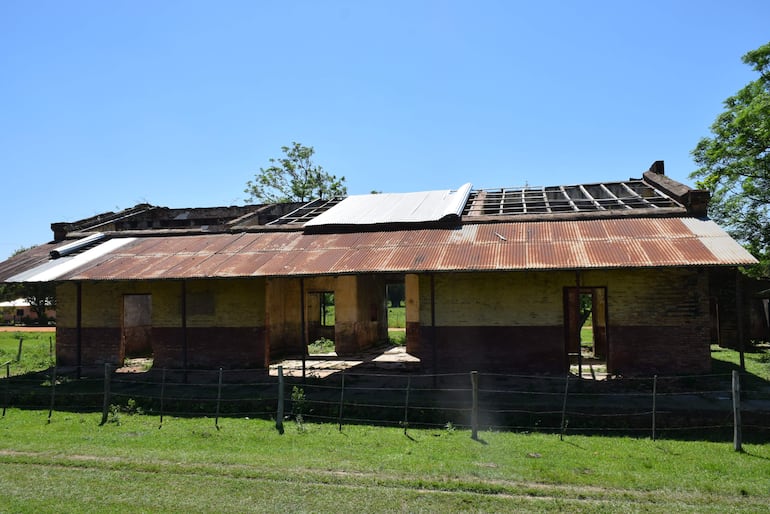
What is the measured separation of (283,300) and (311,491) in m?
13.2

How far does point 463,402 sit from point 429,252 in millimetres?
3794

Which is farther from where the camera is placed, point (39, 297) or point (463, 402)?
point (39, 297)

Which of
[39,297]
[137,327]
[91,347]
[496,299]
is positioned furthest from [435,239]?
[39,297]

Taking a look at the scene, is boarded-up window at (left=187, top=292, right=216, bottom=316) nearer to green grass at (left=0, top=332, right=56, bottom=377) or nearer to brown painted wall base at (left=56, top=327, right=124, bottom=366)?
brown painted wall base at (left=56, top=327, right=124, bottom=366)

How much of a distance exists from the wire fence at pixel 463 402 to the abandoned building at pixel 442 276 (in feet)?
2.71

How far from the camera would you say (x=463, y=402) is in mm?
11172

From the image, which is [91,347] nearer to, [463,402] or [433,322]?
[433,322]

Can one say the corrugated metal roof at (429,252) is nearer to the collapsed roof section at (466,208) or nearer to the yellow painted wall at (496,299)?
the collapsed roof section at (466,208)

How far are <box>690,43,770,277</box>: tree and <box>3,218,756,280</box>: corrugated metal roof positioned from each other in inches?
446

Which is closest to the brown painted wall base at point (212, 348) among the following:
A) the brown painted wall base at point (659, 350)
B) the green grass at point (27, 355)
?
the green grass at point (27, 355)

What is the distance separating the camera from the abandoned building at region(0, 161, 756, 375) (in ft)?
40.4

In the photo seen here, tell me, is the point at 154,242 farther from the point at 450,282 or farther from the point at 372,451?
the point at 372,451

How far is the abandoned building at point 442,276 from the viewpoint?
1230 cm

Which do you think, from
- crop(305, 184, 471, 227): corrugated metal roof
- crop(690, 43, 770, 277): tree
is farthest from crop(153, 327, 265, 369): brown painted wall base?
crop(690, 43, 770, 277): tree
